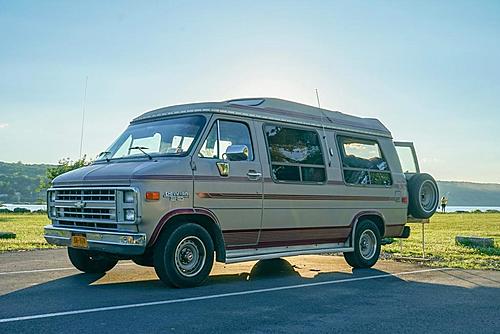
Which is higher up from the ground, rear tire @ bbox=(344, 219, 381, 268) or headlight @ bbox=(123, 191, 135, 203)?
headlight @ bbox=(123, 191, 135, 203)

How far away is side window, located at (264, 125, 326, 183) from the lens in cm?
976

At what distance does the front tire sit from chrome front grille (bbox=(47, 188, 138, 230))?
57 centimetres

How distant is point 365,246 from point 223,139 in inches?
163

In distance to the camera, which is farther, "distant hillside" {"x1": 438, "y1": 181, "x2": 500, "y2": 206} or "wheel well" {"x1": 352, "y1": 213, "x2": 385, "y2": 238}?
"distant hillside" {"x1": 438, "y1": 181, "x2": 500, "y2": 206}

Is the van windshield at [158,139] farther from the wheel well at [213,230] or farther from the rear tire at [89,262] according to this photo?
the rear tire at [89,262]

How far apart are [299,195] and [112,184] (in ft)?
10.8

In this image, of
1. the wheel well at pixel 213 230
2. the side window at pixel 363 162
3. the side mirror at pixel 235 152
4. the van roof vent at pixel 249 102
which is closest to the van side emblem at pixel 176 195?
the wheel well at pixel 213 230

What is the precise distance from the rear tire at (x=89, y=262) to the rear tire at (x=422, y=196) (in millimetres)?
6245

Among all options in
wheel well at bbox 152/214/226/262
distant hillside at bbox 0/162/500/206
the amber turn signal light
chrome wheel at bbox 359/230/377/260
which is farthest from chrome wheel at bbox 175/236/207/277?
distant hillside at bbox 0/162/500/206

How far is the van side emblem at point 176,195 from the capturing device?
26.3 ft

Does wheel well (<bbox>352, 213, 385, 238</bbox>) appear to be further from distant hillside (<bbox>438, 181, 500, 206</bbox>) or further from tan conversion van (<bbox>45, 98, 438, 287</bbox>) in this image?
distant hillside (<bbox>438, 181, 500, 206</bbox>)

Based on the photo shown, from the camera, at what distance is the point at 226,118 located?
9.11 meters

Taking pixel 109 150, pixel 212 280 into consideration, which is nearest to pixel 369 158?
pixel 212 280

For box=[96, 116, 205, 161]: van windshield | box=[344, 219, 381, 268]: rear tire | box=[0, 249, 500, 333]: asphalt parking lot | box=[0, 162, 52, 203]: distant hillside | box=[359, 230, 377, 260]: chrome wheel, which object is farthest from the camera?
box=[0, 162, 52, 203]: distant hillside
